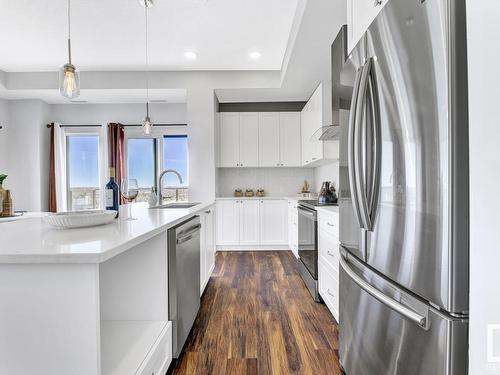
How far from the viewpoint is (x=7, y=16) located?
2.97 meters

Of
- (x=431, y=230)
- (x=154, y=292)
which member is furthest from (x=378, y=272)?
(x=154, y=292)

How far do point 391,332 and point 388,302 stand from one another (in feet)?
0.36

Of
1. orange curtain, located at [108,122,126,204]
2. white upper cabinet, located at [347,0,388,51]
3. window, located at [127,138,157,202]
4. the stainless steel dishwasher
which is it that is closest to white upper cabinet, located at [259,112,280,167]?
window, located at [127,138,157,202]

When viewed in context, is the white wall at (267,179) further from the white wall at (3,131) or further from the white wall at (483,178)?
the white wall at (483,178)

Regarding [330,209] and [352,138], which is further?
[330,209]

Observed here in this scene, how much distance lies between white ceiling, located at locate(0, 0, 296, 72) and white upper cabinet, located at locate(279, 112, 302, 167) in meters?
0.95

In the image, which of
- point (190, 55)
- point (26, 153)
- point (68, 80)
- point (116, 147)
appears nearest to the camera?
point (68, 80)

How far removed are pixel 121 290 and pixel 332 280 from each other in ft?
4.92

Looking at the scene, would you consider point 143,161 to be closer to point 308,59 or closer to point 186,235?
point 308,59

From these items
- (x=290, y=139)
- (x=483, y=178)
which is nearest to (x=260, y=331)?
(x=483, y=178)

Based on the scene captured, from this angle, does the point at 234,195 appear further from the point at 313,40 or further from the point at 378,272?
the point at 378,272

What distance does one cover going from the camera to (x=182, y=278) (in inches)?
69.6

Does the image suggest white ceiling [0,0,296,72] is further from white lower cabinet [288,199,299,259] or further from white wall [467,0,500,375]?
white wall [467,0,500,375]

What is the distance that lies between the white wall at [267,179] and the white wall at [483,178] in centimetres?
458
